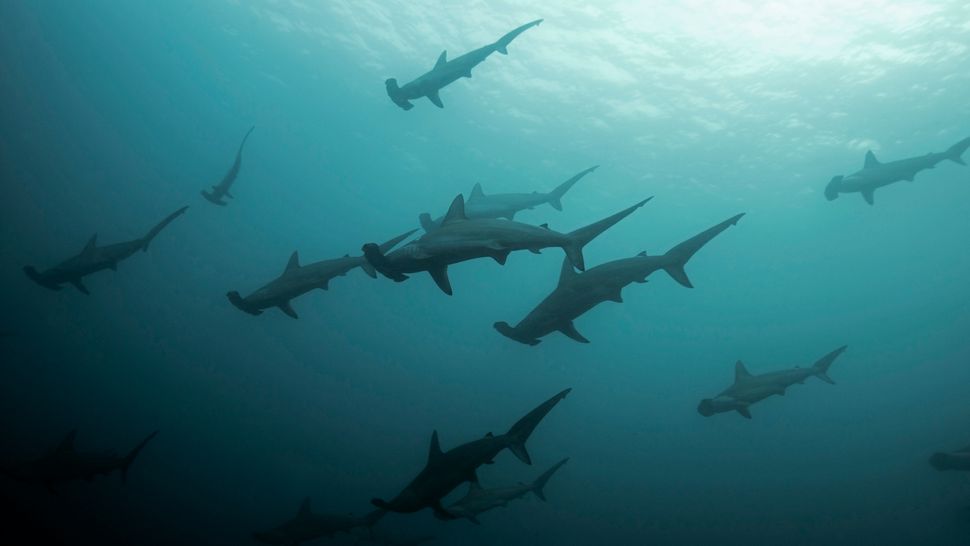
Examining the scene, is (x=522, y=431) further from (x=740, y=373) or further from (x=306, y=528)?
(x=740, y=373)

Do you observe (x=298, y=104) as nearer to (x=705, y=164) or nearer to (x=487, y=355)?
(x=487, y=355)

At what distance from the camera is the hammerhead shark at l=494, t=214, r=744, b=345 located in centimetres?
690

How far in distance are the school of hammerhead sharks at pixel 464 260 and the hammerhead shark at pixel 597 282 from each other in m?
0.01

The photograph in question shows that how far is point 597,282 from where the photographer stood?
6.91 meters

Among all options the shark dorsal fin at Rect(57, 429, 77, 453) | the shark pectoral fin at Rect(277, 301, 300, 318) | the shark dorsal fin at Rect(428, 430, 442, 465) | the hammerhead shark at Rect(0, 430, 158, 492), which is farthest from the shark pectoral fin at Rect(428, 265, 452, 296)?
the shark dorsal fin at Rect(57, 429, 77, 453)

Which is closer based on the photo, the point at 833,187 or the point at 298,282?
the point at 298,282

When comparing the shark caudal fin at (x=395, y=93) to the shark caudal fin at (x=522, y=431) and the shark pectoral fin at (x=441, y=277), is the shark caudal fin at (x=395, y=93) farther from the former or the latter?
the shark caudal fin at (x=522, y=431)

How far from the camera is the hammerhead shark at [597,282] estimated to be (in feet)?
22.6

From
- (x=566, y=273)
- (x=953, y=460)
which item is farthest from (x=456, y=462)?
(x=953, y=460)

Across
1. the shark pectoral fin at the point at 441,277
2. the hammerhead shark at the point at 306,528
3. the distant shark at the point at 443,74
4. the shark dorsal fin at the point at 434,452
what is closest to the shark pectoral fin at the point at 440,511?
the shark dorsal fin at the point at 434,452

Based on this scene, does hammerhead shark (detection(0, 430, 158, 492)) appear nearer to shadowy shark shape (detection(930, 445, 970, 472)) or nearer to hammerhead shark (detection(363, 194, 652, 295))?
hammerhead shark (detection(363, 194, 652, 295))

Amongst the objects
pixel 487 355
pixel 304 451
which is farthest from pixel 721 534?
pixel 487 355

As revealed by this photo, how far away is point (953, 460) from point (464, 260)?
15.5 metres

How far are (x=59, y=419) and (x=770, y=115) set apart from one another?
3515cm
